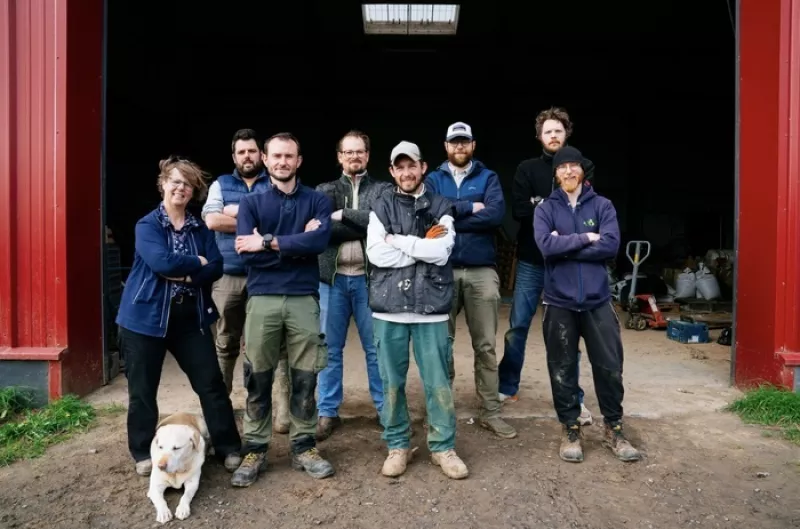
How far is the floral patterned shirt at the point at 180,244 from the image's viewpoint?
3.14m

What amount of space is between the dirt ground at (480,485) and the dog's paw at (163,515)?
5 cm

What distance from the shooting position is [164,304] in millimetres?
3102

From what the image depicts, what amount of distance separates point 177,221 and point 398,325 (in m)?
1.33

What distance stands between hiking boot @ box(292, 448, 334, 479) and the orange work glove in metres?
1.34

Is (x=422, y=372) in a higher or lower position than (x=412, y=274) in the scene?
lower

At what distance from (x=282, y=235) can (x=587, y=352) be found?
185 cm

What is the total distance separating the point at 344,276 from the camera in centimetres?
376

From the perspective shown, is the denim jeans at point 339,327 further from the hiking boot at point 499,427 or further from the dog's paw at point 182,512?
the dog's paw at point 182,512

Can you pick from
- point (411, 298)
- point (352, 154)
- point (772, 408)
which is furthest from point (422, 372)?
point (772, 408)

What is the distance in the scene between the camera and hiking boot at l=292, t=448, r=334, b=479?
10.5 ft

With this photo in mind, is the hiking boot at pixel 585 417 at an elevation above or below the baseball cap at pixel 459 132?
below

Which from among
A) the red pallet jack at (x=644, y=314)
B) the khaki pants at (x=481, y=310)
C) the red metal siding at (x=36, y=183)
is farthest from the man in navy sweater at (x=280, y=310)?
the red pallet jack at (x=644, y=314)

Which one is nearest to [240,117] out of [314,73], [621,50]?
[314,73]

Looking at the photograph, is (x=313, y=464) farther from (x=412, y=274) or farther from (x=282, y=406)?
(x=412, y=274)
